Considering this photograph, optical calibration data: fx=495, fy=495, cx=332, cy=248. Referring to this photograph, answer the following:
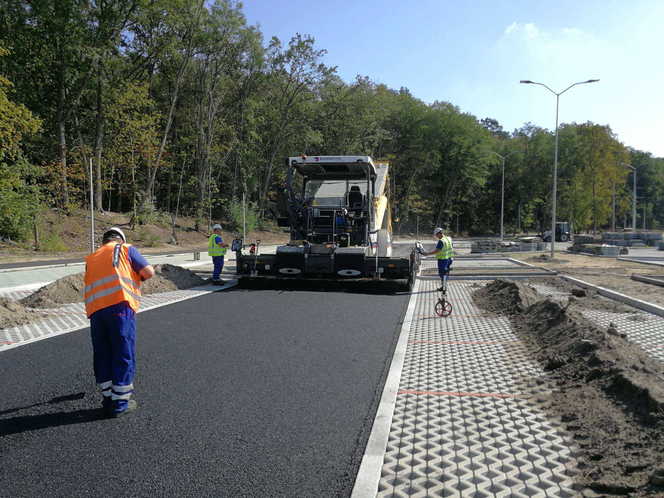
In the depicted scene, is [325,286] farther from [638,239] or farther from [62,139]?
[638,239]

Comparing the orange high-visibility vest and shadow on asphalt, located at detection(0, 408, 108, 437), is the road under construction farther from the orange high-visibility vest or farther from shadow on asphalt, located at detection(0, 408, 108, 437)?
the orange high-visibility vest

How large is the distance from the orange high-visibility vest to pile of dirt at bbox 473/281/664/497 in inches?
142

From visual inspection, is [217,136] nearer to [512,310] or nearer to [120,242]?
[512,310]

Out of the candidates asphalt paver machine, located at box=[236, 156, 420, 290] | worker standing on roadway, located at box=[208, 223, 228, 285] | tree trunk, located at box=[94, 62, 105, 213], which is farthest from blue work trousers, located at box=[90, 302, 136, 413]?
tree trunk, located at box=[94, 62, 105, 213]

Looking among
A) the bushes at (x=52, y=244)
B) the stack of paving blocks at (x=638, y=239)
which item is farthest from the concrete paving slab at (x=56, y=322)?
the stack of paving blocks at (x=638, y=239)

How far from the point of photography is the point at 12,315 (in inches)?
302

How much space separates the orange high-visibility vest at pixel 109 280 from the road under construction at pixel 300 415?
963mm

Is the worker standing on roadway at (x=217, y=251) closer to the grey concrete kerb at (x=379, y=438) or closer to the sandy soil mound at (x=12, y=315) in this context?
the sandy soil mound at (x=12, y=315)

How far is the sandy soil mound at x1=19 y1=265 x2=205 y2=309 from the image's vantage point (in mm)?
9133

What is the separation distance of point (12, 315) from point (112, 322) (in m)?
4.76

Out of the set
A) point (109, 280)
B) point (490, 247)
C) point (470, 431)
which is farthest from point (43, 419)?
point (490, 247)

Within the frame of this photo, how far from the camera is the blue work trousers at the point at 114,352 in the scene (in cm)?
410

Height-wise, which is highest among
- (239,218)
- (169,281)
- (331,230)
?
(239,218)

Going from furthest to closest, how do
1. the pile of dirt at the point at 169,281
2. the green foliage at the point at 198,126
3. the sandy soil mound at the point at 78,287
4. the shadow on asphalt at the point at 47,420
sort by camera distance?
1. the green foliage at the point at 198,126
2. the pile of dirt at the point at 169,281
3. the sandy soil mound at the point at 78,287
4. the shadow on asphalt at the point at 47,420
